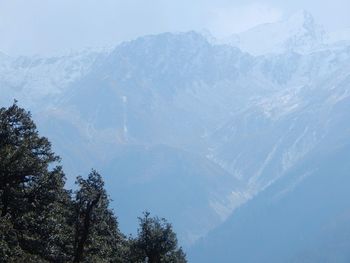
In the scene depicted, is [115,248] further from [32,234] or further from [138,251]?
[32,234]

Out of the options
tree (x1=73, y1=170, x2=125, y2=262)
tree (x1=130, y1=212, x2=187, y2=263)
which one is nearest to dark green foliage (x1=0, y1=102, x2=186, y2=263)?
tree (x1=73, y1=170, x2=125, y2=262)

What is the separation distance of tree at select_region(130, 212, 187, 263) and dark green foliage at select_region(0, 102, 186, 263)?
5.14 feet

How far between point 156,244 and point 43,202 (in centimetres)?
1742

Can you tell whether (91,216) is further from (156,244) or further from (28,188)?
(156,244)

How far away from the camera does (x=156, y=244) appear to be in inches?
2815

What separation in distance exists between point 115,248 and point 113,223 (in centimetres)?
260

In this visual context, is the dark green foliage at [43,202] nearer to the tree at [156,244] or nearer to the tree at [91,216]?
the tree at [91,216]

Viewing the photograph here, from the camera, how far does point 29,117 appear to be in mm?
63844

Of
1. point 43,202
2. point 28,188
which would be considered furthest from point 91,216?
point 28,188

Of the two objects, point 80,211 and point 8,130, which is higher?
point 8,130

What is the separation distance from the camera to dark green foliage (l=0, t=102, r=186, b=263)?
181ft

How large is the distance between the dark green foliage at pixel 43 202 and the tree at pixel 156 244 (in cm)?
157

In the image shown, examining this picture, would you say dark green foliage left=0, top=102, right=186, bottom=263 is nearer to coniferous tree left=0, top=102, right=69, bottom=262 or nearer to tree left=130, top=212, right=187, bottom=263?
coniferous tree left=0, top=102, right=69, bottom=262

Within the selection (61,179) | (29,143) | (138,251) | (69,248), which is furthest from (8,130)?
(138,251)
